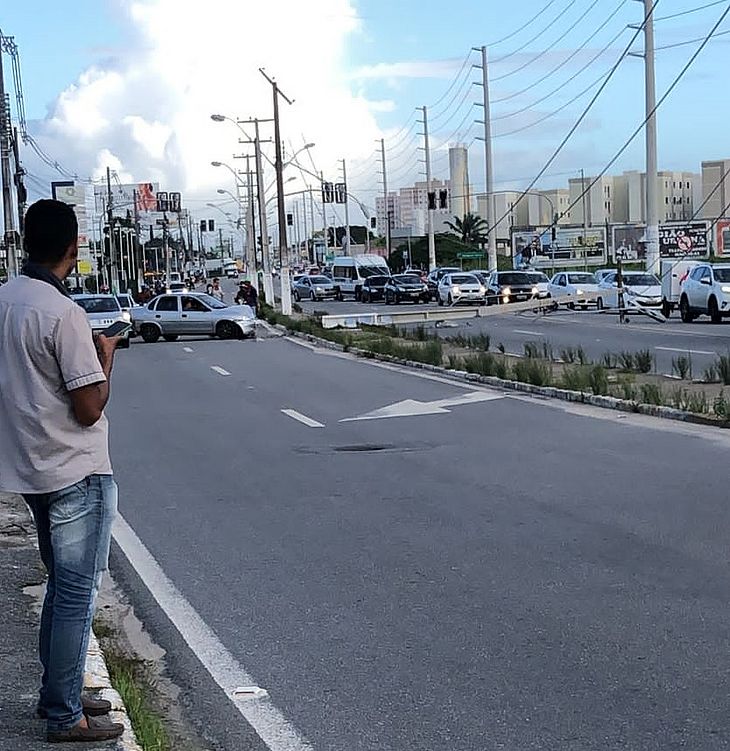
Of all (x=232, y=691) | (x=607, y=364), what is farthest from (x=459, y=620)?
(x=607, y=364)

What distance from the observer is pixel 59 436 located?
4594mm

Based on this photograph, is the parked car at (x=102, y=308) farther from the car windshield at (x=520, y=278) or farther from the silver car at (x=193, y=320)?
the car windshield at (x=520, y=278)

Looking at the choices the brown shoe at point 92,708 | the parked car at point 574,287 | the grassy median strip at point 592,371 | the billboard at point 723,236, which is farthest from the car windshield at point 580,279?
the brown shoe at point 92,708

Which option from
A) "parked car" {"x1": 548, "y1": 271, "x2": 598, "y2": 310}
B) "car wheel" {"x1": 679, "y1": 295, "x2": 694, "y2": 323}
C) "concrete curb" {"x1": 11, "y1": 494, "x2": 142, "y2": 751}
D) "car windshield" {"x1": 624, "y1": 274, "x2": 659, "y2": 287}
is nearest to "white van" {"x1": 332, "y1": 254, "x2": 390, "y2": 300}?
"parked car" {"x1": 548, "y1": 271, "x2": 598, "y2": 310}

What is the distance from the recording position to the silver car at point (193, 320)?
132ft

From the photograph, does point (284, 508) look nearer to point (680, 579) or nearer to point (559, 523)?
point (559, 523)

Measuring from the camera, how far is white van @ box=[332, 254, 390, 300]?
79.4 meters

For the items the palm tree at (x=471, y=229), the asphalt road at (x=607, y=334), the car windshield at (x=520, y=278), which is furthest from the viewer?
the palm tree at (x=471, y=229)

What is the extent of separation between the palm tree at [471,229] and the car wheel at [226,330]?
95809 mm

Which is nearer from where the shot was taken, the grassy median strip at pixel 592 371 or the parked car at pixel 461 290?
the grassy median strip at pixel 592 371

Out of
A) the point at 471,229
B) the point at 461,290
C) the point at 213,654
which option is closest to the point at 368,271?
the point at 461,290

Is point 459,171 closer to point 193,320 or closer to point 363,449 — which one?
point 193,320

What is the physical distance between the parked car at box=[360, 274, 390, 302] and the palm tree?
62469mm

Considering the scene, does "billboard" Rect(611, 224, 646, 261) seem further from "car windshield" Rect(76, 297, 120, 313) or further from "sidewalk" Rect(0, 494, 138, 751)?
"sidewalk" Rect(0, 494, 138, 751)
